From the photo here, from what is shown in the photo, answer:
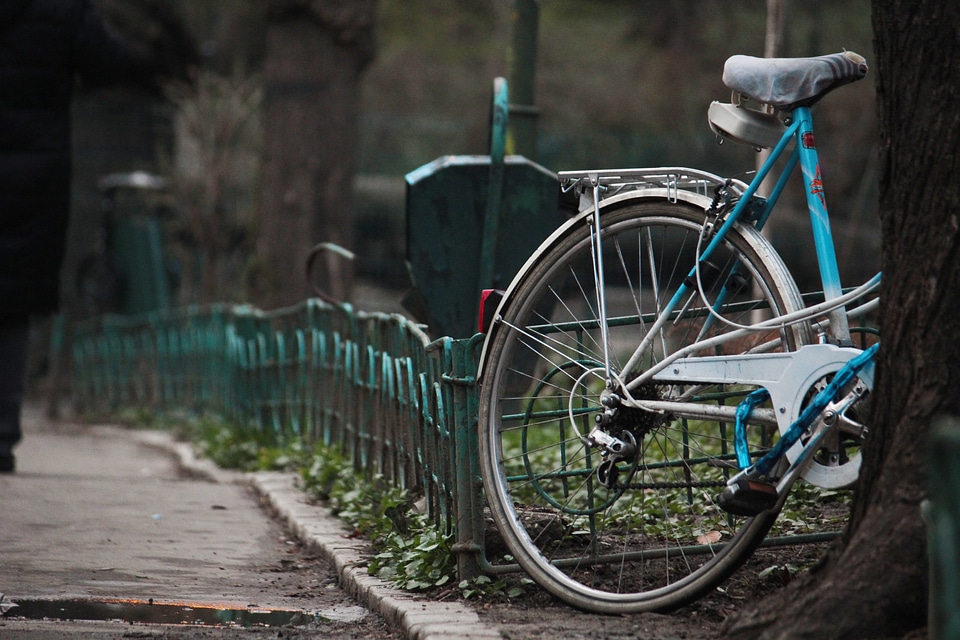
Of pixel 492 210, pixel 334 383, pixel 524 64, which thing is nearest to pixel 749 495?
pixel 492 210

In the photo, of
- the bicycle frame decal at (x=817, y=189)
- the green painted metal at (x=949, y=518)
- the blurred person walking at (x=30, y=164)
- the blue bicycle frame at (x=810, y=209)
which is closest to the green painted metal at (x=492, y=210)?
the blue bicycle frame at (x=810, y=209)

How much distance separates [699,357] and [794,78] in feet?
2.15

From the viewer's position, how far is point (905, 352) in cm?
231

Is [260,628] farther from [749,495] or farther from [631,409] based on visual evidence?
[749,495]

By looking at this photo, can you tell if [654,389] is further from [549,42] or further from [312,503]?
[549,42]

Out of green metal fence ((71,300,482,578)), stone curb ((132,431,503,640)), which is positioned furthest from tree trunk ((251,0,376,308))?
stone curb ((132,431,503,640))

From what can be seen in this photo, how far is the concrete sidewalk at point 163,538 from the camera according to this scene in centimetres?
330

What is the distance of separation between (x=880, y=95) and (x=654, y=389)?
0.87m

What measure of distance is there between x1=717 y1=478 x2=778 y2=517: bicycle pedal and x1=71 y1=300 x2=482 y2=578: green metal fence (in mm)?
897

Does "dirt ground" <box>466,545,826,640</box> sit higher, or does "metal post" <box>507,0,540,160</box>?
"metal post" <box>507,0,540,160</box>

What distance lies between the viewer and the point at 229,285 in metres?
13.1

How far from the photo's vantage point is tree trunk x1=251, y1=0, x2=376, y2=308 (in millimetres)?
8398

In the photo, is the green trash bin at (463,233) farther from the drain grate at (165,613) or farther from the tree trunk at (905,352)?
the tree trunk at (905,352)

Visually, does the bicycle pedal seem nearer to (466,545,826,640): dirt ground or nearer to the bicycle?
the bicycle
